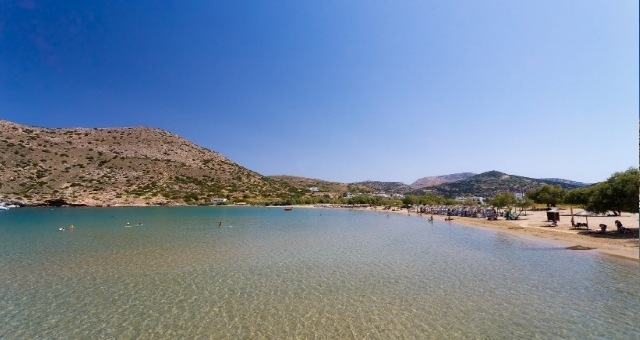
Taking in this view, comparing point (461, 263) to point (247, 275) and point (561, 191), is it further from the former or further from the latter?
point (561, 191)

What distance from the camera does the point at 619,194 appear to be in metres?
31.4

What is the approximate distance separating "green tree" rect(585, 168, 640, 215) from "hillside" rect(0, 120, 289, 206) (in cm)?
9524

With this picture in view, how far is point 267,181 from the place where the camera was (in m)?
146

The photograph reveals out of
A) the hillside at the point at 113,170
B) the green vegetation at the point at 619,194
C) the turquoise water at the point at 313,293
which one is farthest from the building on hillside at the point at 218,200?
the green vegetation at the point at 619,194

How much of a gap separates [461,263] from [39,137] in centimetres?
13674

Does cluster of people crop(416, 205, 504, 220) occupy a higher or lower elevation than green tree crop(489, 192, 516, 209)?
lower

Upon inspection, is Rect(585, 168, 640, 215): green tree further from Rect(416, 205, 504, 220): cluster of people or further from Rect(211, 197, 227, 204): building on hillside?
Rect(211, 197, 227, 204): building on hillside

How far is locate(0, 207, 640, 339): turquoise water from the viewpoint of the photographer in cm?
1179

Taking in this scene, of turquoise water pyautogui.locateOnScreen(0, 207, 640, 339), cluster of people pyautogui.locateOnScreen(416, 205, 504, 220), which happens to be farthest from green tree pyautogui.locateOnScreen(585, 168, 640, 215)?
cluster of people pyautogui.locateOnScreen(416, 205, 504, 220)

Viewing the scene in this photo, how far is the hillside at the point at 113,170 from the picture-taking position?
92.6m

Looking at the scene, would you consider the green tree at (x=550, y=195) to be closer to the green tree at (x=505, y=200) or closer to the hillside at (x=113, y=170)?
the green tree at (x=505, y=200)

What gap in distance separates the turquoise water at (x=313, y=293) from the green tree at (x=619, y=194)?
9928 millimetres

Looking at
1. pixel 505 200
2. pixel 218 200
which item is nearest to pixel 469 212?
pixel 505 200

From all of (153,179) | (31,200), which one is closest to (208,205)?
(153,179)
